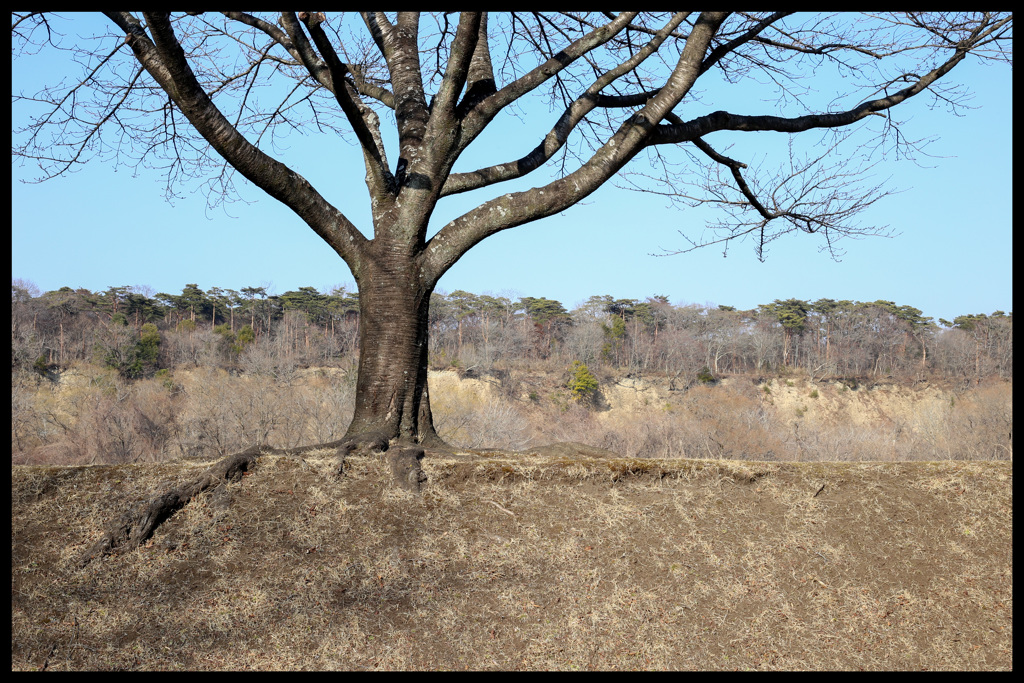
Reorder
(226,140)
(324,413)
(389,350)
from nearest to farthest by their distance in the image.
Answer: (226,140)
(389,350)
(324,413)

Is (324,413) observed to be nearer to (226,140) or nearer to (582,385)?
(582,385)

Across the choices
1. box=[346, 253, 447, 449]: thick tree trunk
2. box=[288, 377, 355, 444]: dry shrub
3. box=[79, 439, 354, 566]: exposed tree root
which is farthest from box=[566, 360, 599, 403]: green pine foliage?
box=[79, 439, 354, 566]: exposed tree root

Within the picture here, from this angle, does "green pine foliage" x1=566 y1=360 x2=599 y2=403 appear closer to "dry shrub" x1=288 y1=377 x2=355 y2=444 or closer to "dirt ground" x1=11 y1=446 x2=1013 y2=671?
"dry shrub" x1=288 y1=377 x2=355 y2=444

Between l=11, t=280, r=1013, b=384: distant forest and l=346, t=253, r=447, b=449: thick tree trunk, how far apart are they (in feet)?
150

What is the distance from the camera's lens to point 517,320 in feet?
230

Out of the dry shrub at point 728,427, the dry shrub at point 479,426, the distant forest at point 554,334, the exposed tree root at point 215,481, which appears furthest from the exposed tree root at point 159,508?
the distant forest at point 554,334

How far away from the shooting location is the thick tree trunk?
6.04m

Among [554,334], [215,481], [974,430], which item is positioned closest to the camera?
[215,481]

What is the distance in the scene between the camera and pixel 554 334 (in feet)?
232

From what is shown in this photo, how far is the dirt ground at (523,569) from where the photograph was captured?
382cm

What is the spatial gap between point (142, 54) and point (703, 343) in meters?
68.9

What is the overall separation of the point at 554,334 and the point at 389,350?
65.0 m

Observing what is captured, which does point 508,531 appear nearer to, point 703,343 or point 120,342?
point 120,342

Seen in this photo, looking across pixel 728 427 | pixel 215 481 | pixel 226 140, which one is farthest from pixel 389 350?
pixel 728 427
